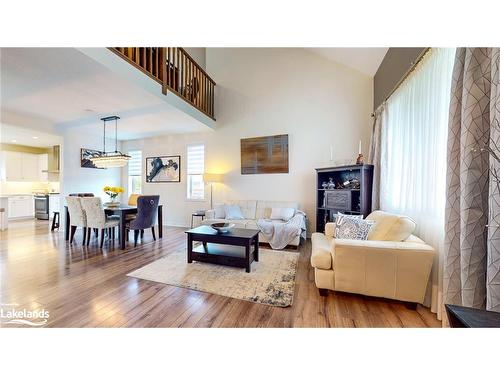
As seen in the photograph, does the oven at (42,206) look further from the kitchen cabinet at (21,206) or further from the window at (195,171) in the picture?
the window at (195,171)

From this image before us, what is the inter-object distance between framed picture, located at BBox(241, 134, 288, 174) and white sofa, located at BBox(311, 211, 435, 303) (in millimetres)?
2794

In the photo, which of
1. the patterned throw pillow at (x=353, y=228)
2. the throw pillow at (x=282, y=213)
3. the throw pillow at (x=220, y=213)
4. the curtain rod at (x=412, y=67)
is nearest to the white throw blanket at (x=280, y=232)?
the throw pillow at (x=282, y=213)

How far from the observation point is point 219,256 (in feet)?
8.71

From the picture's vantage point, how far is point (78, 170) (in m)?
5.07

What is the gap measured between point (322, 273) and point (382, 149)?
2153 mm

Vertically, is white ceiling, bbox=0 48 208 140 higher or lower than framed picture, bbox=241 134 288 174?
higher

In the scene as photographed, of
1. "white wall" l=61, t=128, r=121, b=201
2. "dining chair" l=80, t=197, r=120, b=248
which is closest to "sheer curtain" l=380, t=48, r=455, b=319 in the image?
"dining chair" l=80, t=197, r=120, b=248

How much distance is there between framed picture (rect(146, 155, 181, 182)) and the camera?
551 centimetres

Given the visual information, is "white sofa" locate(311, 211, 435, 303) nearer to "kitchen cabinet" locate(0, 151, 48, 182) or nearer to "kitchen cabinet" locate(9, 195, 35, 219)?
"kitchen cabinet" locate(9, 195, 35, 219)

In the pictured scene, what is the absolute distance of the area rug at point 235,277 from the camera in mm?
1998

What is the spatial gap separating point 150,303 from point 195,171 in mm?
3873

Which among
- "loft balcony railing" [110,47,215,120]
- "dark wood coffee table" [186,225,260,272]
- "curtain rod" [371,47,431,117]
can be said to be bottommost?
"dark wood coffee table" [186,225,260,272]
